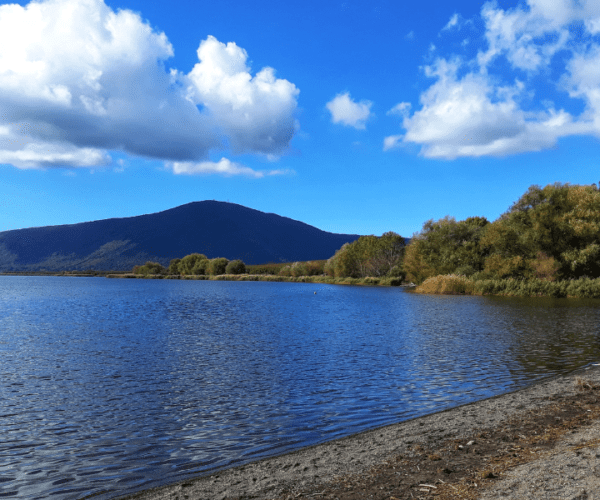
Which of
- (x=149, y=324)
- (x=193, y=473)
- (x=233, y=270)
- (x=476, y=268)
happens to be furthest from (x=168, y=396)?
(x=233, y=270)

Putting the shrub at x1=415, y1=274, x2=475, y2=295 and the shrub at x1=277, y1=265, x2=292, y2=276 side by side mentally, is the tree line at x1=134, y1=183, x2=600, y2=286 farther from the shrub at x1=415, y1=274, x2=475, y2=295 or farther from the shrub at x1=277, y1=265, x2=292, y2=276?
the shrub at x1=277, y1=265, x2=292, y2=276

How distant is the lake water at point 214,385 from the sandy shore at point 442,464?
121cm

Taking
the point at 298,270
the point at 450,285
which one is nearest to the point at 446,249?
the point at 450,285

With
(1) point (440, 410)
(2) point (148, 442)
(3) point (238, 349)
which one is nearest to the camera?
(2) point (148, 442)

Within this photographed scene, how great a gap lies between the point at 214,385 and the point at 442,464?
10.4 metres

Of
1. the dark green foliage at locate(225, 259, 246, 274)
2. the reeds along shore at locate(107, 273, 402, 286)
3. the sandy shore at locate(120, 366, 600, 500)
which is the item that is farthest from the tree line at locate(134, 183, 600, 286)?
the dark green foliage at locate(225, 259, 246, 274)

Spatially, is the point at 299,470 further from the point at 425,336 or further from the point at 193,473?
the point at 425,336

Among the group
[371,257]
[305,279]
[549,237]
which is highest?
[549,237]

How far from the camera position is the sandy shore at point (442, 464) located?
7.64 m

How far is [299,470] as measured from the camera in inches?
366

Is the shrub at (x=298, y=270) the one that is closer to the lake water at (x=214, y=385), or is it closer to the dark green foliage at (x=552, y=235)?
the dark green foliage at (x=552, y=235)

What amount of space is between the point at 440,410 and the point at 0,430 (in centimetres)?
1243

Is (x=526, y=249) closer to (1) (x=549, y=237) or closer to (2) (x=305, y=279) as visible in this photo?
(1) (x=549, y=237)

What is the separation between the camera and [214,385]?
17516 mm
